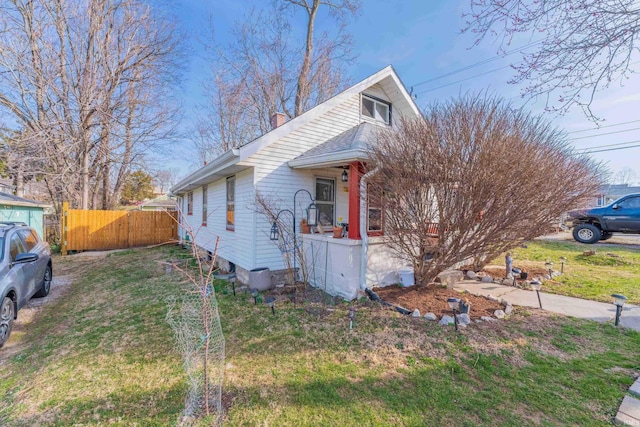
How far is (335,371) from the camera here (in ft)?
10.2

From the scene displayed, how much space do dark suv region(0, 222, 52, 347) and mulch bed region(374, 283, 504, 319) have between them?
583 centimetres

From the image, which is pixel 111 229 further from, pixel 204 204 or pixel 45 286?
pixel 45 286

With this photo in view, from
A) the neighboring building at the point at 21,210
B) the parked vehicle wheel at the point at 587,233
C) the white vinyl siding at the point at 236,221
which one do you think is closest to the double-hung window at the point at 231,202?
the white vinyl siding at the point at 236,221

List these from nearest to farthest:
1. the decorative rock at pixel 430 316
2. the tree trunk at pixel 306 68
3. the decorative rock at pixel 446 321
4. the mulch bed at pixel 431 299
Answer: the decorative rock at pixel 446 321
the decorative rock at pixel 430 316
the mulch bed at pixel 431 299
the tree trunk at pixel 306 68

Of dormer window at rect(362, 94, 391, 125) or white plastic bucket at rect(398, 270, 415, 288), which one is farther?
dormer window at rect(362, 94, 391, 125)

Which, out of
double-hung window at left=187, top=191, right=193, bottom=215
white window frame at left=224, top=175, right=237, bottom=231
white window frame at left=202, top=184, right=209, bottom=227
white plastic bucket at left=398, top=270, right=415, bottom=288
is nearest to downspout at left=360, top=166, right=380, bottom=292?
white plastic bucket at left=398, top=270, right=415, bottom=288

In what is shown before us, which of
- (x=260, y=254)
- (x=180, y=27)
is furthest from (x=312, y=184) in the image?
(x=180, y=27)

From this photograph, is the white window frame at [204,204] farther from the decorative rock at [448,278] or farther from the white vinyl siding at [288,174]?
the decorative rock at [448,278]

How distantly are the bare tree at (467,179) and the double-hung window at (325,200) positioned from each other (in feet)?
7.16

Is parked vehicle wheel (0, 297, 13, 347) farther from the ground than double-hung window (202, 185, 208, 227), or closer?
closer

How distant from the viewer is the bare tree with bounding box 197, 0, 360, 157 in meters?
15.2

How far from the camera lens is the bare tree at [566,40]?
114 inches

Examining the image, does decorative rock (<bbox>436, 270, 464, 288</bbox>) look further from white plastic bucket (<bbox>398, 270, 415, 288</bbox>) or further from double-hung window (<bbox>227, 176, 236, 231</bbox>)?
double-hung window (<bbox>227, 176, 236, 231</bbox>)

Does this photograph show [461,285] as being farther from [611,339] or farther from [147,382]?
[147,382]
